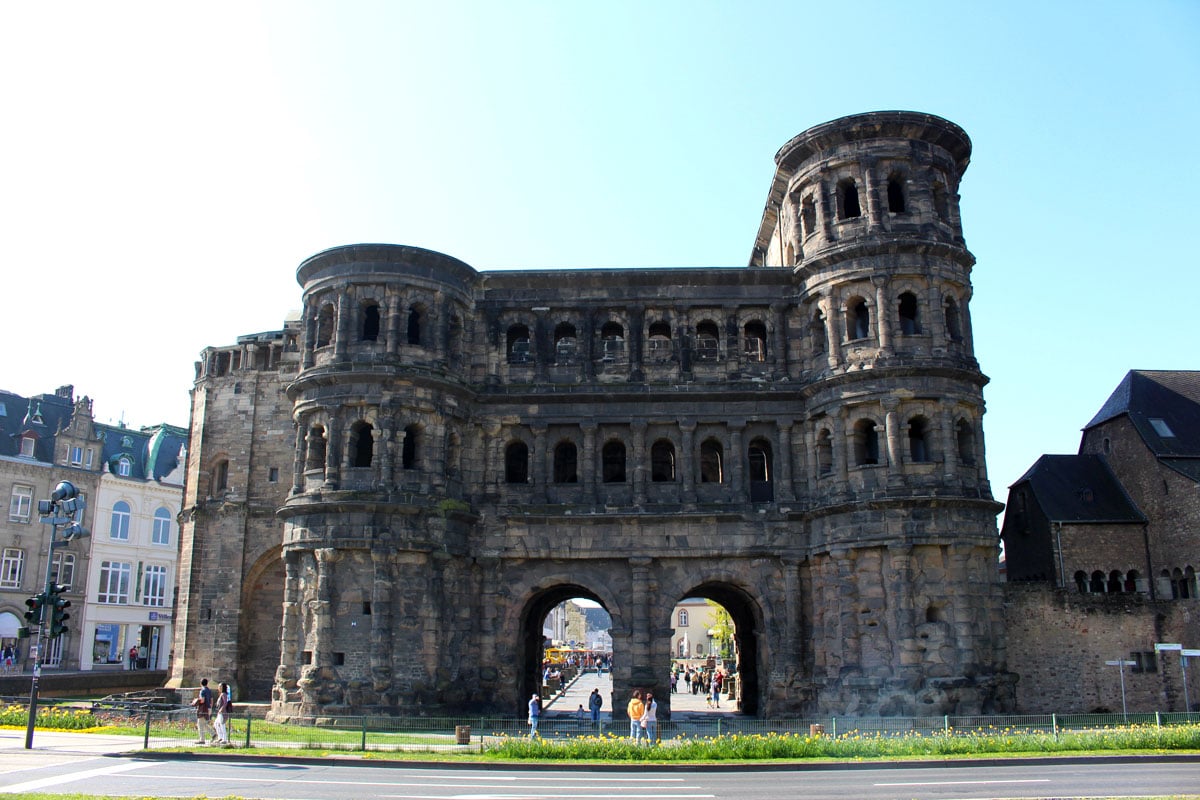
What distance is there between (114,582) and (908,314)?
159ft

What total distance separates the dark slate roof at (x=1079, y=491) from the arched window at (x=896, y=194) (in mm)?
15016

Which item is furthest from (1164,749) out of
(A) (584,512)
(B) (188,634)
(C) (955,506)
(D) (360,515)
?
(B) (188,634)

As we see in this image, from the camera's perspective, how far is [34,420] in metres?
55.7

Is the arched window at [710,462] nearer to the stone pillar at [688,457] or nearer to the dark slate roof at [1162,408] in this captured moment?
the stone pillar at [688,457]

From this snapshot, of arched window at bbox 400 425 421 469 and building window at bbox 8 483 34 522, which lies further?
building window at bbox 8 483 34 522

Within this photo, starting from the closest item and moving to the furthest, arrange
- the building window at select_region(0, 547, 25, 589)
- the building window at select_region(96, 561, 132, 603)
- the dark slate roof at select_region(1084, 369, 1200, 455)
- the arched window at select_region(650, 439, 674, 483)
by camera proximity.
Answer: the arched window at select_region(650, 439, 674, 483) < the dark slate roof at select_region(1084, 369, 1200, 455) < the building window at select_region(0, 547, 25, 589) < the building window at select_region(96, 561, 132, 603)

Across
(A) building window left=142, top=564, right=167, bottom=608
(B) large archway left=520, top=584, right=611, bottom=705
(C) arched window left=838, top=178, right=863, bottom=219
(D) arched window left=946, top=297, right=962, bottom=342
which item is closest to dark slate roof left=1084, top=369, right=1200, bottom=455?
(D) arched window left=946, top=297, right=962, bottom=342

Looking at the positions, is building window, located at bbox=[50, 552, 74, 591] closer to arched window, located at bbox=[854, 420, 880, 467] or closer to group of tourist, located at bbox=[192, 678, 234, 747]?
group of tourist, located at bbox=[192, 678, 234, 747]

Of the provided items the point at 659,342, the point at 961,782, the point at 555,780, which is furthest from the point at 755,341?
the point at 555,780

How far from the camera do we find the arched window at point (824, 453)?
3394cm

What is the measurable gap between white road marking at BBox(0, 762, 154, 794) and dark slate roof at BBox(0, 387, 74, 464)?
3961 centimetres

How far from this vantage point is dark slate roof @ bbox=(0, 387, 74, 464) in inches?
2120

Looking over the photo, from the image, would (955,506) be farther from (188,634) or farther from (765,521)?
(188,634)

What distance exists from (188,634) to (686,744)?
2395 centimetres
